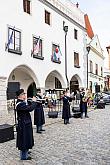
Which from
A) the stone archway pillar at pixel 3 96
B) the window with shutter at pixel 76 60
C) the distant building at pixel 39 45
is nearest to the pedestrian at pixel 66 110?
the distant building at pixel 39 45

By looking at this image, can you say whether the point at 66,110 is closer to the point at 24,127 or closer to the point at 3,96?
the point at 3,96

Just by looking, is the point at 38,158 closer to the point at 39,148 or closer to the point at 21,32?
the point at 39,148

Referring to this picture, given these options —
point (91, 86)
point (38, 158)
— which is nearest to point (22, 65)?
point (38, 158)

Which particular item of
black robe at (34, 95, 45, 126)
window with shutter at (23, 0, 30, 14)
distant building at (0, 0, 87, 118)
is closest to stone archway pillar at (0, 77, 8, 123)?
distant building at (0, 0, 87, 118)

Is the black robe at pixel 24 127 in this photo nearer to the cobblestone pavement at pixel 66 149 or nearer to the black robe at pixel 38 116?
the cobblestone pavement at pixel 66 149

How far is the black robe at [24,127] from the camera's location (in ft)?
23.6

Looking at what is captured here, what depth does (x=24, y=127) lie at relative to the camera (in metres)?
7.28

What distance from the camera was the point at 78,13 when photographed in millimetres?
31766

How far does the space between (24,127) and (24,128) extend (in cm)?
2

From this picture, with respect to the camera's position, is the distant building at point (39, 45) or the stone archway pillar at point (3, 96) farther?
the distant building at point (39, 45)

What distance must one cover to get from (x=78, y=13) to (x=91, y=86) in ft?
30.9

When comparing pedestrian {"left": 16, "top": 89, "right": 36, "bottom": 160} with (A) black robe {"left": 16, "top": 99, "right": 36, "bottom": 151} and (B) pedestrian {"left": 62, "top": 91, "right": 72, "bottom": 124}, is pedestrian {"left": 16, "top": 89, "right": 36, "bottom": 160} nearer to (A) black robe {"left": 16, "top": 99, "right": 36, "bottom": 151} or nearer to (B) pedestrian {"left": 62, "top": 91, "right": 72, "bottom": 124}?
(A) black robe {"left": 16, "top": 99, "right": 36, "bottom": 151}

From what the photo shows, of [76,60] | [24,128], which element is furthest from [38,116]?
[76,60]

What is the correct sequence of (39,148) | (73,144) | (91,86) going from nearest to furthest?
(39,148)
(73,144)
(91,86)
